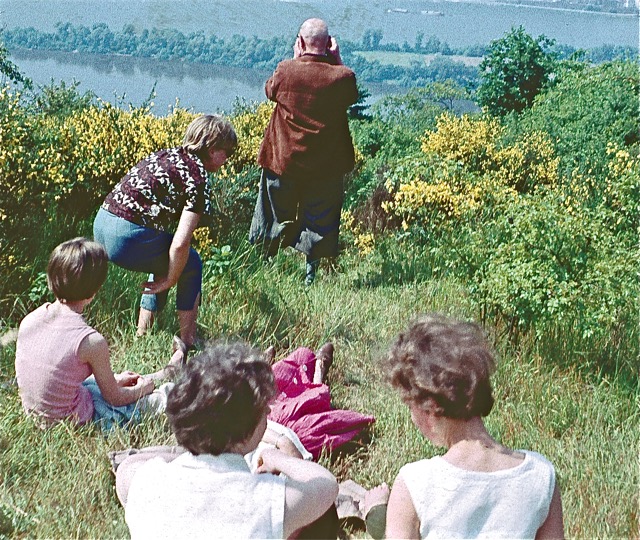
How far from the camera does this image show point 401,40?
7914 millimetres

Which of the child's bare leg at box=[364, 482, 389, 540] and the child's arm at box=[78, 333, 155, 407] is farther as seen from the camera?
the child's arm at box=[78, 333, 155, 407]

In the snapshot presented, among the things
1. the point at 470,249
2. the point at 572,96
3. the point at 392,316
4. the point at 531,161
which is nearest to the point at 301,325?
the point at 392,316

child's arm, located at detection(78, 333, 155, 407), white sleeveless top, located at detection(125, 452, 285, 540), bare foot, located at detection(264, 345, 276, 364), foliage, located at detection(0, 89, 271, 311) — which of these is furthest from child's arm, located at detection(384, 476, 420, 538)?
foliage, located at detection(0, 89, 271, 311)

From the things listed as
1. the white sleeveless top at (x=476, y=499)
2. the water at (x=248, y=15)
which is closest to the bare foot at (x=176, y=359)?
the white sleeveless top at (x=476, y=499)

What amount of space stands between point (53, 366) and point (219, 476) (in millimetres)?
1434

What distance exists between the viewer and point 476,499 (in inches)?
89.0

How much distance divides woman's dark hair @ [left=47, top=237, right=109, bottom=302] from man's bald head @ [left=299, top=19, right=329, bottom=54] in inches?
115

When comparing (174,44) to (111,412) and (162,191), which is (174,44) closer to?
(162,191)

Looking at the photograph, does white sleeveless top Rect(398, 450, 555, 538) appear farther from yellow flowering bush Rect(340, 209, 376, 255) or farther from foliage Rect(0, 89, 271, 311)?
yellow flowering bush Rect(340, 209, 376, 255)

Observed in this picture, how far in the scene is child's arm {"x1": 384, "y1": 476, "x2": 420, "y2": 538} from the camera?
2293 mm

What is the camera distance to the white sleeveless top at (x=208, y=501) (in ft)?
7.41

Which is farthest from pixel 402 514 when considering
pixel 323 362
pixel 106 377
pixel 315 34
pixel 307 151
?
pixel 315 34

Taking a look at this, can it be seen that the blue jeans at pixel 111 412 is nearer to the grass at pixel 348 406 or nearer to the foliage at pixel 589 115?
the grass at pixel 348 406

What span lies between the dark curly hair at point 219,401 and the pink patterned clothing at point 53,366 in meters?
1.13
